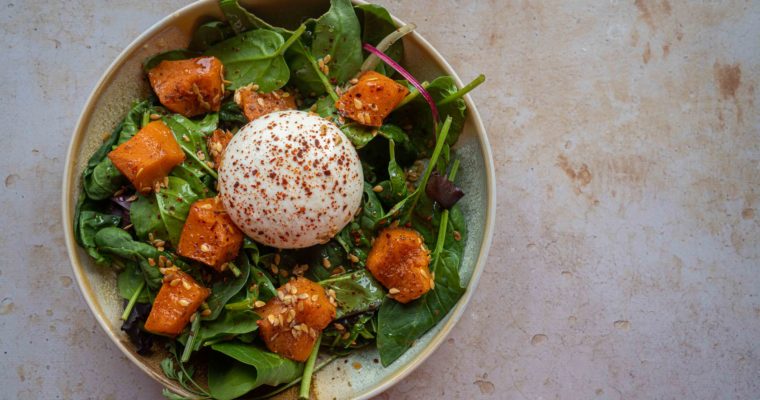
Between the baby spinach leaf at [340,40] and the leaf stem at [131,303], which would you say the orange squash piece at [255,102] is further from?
the leaf stem at [131,303]

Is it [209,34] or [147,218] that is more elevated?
[209,34]

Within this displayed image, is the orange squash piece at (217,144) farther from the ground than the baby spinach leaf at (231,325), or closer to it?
farther from the ground

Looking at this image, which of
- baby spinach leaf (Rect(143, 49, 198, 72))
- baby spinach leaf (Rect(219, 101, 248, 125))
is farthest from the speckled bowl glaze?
baby spinach leaf (Rect(219, 101, 248, 125))

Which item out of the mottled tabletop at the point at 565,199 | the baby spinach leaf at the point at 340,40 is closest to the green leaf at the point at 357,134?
the baby spinach leaf at the point at 340,40

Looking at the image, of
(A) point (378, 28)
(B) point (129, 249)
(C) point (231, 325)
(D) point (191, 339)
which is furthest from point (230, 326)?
(A) point (378, 28)

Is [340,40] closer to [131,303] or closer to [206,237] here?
[206,237]

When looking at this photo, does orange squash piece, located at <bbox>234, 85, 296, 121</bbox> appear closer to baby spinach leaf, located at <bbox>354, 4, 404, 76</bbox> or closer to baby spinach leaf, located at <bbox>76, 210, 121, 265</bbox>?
baby spinach leaf, located at <bbox>354, 4, 404, 76</bbox>
